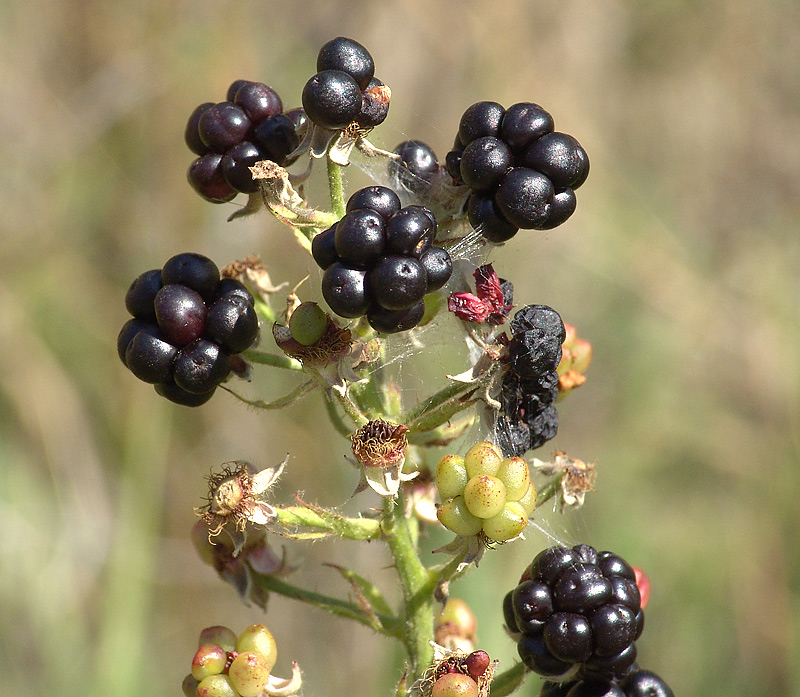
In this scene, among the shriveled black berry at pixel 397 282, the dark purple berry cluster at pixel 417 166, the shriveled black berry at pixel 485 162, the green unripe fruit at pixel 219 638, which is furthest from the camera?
the dark purple berry cluster at pixel 417 166

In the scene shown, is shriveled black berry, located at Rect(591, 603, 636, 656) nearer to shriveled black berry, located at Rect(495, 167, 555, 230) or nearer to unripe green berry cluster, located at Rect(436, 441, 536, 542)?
unripe green berry cluster, located at Rect(436, 441, 536, 542)

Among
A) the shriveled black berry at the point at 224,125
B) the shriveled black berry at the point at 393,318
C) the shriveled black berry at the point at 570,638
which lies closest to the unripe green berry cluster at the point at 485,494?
the shriveled black berry at the point at 570,638

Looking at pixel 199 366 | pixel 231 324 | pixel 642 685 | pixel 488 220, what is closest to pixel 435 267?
pixel 488 220

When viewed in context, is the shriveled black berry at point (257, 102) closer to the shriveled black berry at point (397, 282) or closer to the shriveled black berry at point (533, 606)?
the shriveled black berry at point (397, 282)

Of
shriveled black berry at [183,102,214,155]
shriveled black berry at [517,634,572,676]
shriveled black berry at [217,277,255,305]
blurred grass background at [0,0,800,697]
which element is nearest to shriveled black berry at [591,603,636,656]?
shriveled black berry at [517,634,572,676]

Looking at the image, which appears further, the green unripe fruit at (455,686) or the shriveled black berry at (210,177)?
the shriveled black berry at (210,177)
